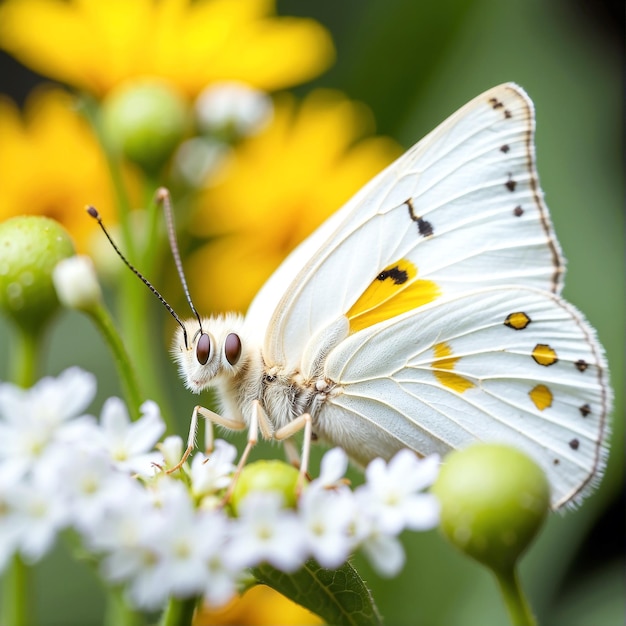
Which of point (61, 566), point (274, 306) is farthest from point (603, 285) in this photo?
point (61, 566)

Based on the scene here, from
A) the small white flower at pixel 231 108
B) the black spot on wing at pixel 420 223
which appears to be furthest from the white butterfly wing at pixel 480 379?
the small white flower at pixel 231 108

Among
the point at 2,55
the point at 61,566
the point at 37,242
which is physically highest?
the point at 37,242

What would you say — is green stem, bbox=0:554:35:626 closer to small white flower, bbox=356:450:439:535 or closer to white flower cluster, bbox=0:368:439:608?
white flower cluster, bbox=0:368:439:608

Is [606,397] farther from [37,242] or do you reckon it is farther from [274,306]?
[37,242]

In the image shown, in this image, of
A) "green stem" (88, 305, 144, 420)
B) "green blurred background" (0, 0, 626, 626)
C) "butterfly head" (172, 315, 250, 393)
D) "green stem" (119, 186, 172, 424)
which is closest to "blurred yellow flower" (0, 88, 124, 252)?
"green blurred background" (0, 0, 626, 626)

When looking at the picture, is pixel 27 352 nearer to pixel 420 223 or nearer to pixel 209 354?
pixel 209 354
